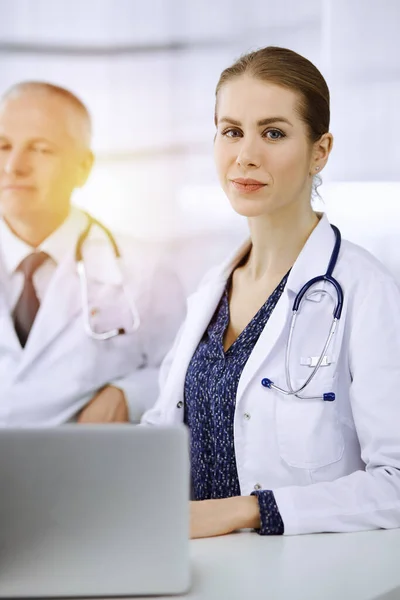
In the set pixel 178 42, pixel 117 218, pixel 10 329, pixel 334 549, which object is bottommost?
pixel 334 549

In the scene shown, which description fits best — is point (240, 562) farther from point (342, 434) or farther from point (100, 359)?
point (100, 359)

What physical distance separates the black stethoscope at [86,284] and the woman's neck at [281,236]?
878 mm

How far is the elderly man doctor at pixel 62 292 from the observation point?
8.20 ft

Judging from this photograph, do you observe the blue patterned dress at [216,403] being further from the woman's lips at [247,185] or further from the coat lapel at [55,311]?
the coat lapel at [55,311]

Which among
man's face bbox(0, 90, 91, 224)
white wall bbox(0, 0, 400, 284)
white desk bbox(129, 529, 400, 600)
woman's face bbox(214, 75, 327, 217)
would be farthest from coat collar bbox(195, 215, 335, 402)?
man's face bbox(0, 90, 91, 224)

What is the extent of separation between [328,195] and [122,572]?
1.67 m

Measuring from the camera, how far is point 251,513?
1.25 metres

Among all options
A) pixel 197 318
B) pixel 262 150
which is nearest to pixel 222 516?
pixel 197 318

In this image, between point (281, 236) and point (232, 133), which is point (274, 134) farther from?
point (281, 236)

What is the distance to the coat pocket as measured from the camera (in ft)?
4.76

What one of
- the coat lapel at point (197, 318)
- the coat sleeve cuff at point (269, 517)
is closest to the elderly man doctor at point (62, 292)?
the coat lapel at point (197, 318)

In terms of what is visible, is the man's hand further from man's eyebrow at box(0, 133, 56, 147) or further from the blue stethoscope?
the blue stethoscope

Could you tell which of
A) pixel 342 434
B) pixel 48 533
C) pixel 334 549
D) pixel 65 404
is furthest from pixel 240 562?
pixel 65 404

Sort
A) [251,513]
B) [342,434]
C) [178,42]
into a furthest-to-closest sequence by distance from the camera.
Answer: [178,42] → [342,434] → [251,513]
